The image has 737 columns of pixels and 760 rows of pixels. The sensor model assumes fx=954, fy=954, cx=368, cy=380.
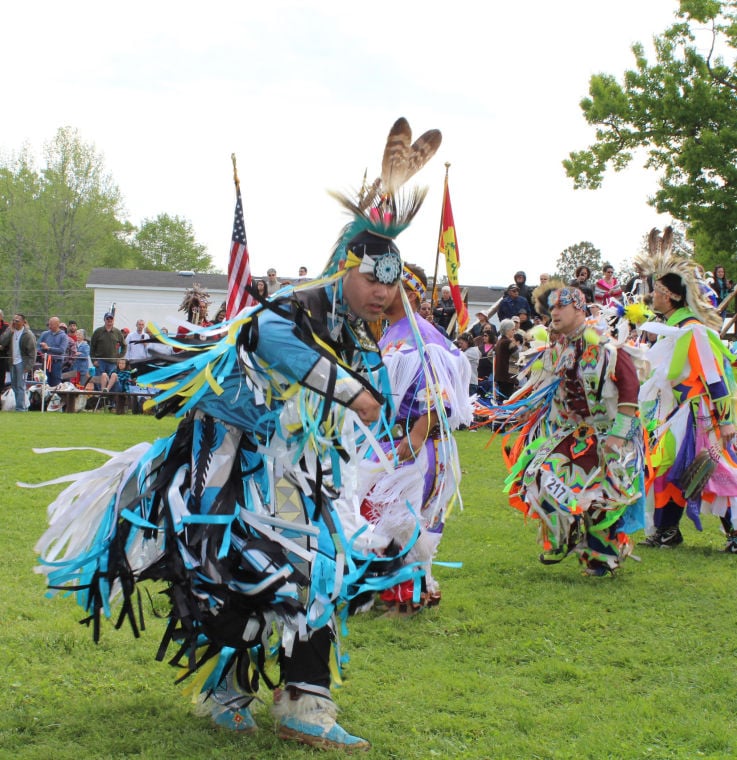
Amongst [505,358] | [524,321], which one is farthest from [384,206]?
[524,321]

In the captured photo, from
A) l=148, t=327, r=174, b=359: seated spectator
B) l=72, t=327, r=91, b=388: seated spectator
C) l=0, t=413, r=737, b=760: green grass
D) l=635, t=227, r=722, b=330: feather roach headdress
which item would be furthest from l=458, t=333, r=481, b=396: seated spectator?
l=148, t=327, r=174, b=359: seated spectator

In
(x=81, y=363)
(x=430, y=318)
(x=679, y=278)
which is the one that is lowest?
(x=81, y=363)

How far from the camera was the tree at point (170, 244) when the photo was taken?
205 ft

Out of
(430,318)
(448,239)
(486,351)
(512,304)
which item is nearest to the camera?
(430,318)

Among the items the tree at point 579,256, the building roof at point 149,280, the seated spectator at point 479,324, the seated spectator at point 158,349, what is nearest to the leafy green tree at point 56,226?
the building roof at point 149,280

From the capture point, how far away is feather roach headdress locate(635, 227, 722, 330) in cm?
675

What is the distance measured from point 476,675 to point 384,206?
2047 mm

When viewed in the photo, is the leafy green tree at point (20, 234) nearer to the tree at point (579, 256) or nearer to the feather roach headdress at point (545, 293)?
the tree at point (579, 256)

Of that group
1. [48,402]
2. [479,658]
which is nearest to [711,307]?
[479,658]

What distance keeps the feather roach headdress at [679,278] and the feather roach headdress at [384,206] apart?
382 centimetres

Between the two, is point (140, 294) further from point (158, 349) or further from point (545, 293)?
point (158, 349)

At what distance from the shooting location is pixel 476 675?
4.07 meters

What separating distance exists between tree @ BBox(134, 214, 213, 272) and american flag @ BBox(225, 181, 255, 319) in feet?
170

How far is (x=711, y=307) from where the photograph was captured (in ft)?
22.3
